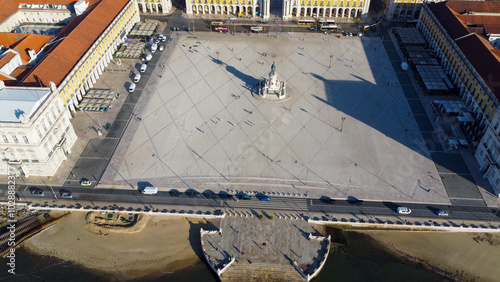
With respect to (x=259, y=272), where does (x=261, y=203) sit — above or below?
above

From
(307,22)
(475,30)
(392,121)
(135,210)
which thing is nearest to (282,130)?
(392,121)


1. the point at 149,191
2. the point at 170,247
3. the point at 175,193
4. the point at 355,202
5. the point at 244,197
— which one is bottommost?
the point at 170,247

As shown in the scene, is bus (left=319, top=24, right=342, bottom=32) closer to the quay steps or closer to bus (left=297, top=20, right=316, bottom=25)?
bus (left=297, top=20, right=316, bottom=25)

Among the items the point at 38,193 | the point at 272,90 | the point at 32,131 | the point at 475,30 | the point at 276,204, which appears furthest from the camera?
the point at 475,30

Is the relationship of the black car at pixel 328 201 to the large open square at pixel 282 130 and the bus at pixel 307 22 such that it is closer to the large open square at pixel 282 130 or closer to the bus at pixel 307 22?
the large open square at pixel 282 130

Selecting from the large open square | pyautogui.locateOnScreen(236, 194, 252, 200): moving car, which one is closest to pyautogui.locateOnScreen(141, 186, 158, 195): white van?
the large open square

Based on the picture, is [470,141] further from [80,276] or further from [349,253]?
[80,276]

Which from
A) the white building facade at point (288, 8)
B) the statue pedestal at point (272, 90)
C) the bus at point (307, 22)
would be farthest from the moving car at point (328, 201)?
the white building facade at point (288, 8)

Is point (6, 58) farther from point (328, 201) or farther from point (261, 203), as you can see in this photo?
point (328, 201)
